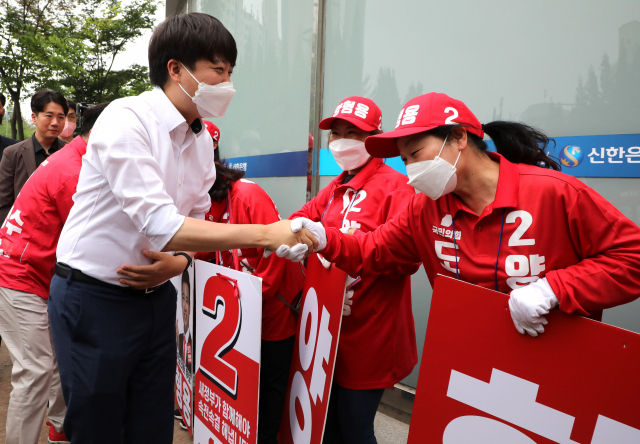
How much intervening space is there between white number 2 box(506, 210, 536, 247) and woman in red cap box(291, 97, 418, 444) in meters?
0.60

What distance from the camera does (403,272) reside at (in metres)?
2.02

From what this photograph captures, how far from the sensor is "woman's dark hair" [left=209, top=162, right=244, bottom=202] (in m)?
2.60

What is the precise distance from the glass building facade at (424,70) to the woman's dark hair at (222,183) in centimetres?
123

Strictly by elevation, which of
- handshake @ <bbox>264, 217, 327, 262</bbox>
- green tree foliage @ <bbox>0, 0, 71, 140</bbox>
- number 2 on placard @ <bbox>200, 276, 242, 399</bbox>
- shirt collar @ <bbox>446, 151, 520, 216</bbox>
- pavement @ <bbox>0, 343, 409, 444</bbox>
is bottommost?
pavement @ <bbox>0, 343, 409, 444</bbox>

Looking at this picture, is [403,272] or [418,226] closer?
[418,226]

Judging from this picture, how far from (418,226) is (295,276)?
1051 millimetres

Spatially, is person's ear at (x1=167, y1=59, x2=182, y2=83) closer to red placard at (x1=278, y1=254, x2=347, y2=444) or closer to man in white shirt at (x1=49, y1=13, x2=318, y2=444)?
man in white shirt at (x1=49, y1=13, x2=318, y2=444)

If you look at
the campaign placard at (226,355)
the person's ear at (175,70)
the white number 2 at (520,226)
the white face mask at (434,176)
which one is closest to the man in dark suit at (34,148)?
the campaign placard at (226,355)

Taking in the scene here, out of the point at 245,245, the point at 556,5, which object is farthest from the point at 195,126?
the point at 556,5

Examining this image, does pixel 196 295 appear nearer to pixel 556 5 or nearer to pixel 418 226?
pixel 418 226

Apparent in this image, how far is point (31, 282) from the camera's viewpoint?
2.81m

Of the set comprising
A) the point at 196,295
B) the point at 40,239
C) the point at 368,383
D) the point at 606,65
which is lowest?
the point at 368,383

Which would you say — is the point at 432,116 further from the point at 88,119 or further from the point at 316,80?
the point at 316,80

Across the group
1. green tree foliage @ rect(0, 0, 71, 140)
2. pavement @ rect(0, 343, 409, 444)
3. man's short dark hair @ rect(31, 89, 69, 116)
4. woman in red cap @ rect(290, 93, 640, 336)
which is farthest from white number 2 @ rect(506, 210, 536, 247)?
green tree foliage @ rect(0, 0, 71, 140)
